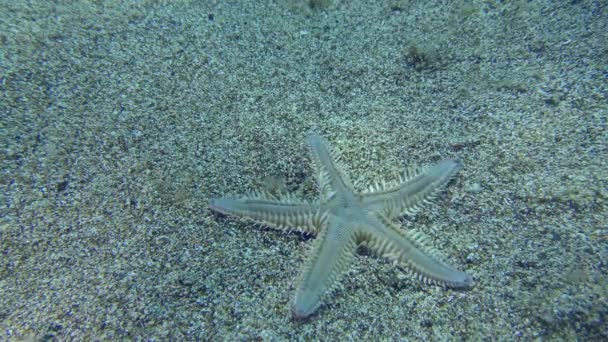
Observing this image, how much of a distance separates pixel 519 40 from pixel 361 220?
3.30 m

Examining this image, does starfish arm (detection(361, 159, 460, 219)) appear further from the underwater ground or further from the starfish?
the underwater ground

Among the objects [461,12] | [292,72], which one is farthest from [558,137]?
[292,72]

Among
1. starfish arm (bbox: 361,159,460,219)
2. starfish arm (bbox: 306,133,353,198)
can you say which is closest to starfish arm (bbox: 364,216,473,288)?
starfish arm (bbox: 361,159,460,219)

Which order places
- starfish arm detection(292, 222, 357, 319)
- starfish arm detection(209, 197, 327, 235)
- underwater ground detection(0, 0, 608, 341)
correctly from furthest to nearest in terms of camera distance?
starfish arm detection(209, 197, 327, 235) < underwater ground detection(0, 0, 608, 341) < starfish arm detection(292, 222, 357, 319)

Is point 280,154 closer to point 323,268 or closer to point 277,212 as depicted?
point 277,212

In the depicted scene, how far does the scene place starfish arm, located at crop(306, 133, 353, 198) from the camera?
3248 mm

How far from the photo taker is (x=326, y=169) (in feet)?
11.0

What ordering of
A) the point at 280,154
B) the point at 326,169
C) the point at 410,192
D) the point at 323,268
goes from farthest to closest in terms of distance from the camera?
1. the point at 280,154
2. the point at 326,169
3. the point at 410,192
4. the point at 323,268

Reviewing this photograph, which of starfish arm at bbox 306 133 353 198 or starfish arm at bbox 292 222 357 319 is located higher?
starfish arm at bbox 306 133 353 198

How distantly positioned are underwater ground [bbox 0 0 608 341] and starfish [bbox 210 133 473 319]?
21 centimetres

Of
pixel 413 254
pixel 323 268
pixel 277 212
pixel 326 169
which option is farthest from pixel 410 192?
pixel 277 212

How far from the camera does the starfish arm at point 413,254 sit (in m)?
2.78

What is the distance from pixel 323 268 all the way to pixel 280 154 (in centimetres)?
147

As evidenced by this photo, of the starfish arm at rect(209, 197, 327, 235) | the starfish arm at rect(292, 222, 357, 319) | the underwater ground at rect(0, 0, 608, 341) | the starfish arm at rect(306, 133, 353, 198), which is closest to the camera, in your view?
the starfish arm at rect(292, 222, 357, 319)
